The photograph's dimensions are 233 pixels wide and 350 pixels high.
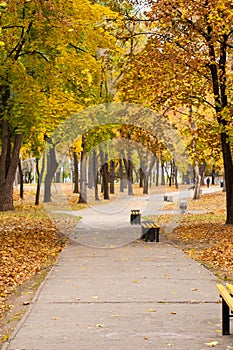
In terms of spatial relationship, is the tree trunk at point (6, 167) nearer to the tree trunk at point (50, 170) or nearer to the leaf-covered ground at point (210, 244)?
the leaf-covered ground at point (210, 244)

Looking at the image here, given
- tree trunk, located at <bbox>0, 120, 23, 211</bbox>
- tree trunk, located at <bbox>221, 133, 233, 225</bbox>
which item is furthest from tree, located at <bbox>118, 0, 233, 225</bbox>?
tree trunk, located at <bbox>0, 120, 23, 211</bbox>

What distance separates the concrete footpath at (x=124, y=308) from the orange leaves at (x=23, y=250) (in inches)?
22.2

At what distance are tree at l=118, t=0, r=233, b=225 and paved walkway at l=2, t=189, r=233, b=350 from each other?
21.8 ft

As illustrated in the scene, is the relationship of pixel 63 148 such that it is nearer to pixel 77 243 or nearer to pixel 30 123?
pixel 30 123

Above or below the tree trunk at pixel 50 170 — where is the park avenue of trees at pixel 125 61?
above

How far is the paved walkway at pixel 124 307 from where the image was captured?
683 centimetres

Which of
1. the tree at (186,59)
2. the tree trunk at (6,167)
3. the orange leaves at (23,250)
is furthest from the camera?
the tree trunk at (6,167)

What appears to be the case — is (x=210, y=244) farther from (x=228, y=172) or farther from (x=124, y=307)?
(x=124, y=307)

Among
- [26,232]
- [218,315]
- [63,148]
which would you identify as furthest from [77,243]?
[63,148]

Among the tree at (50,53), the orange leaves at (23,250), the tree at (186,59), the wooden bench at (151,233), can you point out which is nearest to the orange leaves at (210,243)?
the wooden bench at (151,233)

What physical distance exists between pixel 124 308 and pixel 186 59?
11.6m

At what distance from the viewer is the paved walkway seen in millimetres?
6828

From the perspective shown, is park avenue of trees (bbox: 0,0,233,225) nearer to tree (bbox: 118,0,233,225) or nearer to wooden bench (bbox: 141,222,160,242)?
tree (bbox: 118,0,233,225)

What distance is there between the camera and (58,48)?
57.1 ft
